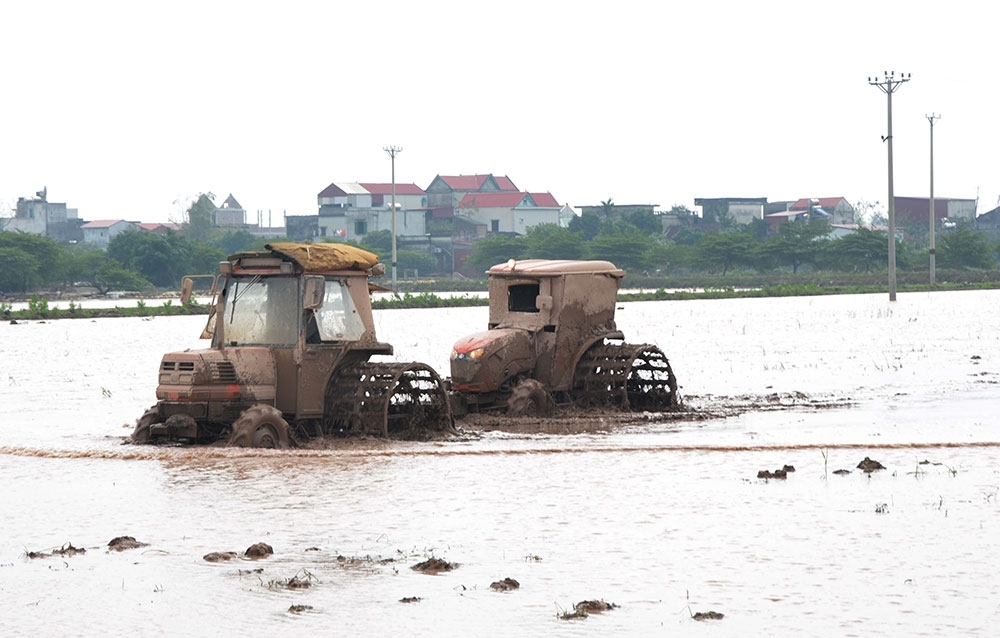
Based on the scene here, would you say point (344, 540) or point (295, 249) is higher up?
point (295, 249)

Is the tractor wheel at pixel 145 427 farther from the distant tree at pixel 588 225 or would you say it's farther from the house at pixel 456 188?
the house at pixel 456 188

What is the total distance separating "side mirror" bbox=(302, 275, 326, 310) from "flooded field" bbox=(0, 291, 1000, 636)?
1.58 meters

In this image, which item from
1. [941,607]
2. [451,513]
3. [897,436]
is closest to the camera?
[941,607]

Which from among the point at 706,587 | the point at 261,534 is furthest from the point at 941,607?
the point at 261,534

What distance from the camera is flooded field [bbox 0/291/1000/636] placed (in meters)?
8.95

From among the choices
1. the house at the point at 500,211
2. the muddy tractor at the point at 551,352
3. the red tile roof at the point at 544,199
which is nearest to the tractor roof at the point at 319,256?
the muddy tractor at the point at 551,352

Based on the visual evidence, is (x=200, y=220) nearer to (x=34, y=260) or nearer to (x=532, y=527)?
(x=34, y=260)

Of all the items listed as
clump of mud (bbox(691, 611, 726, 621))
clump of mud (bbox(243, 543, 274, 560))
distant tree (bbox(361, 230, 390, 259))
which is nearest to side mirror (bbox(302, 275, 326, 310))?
clump of mud (bbox(243, 543, 274, 560))

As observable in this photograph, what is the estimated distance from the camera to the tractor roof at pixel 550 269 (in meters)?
20.5

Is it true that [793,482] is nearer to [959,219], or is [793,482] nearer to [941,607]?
[941,607]

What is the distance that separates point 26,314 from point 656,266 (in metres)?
60.6

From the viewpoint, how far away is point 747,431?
18.7 m

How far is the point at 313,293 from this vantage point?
52.5 ft

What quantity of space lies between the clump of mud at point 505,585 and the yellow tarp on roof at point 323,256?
6.93 m
